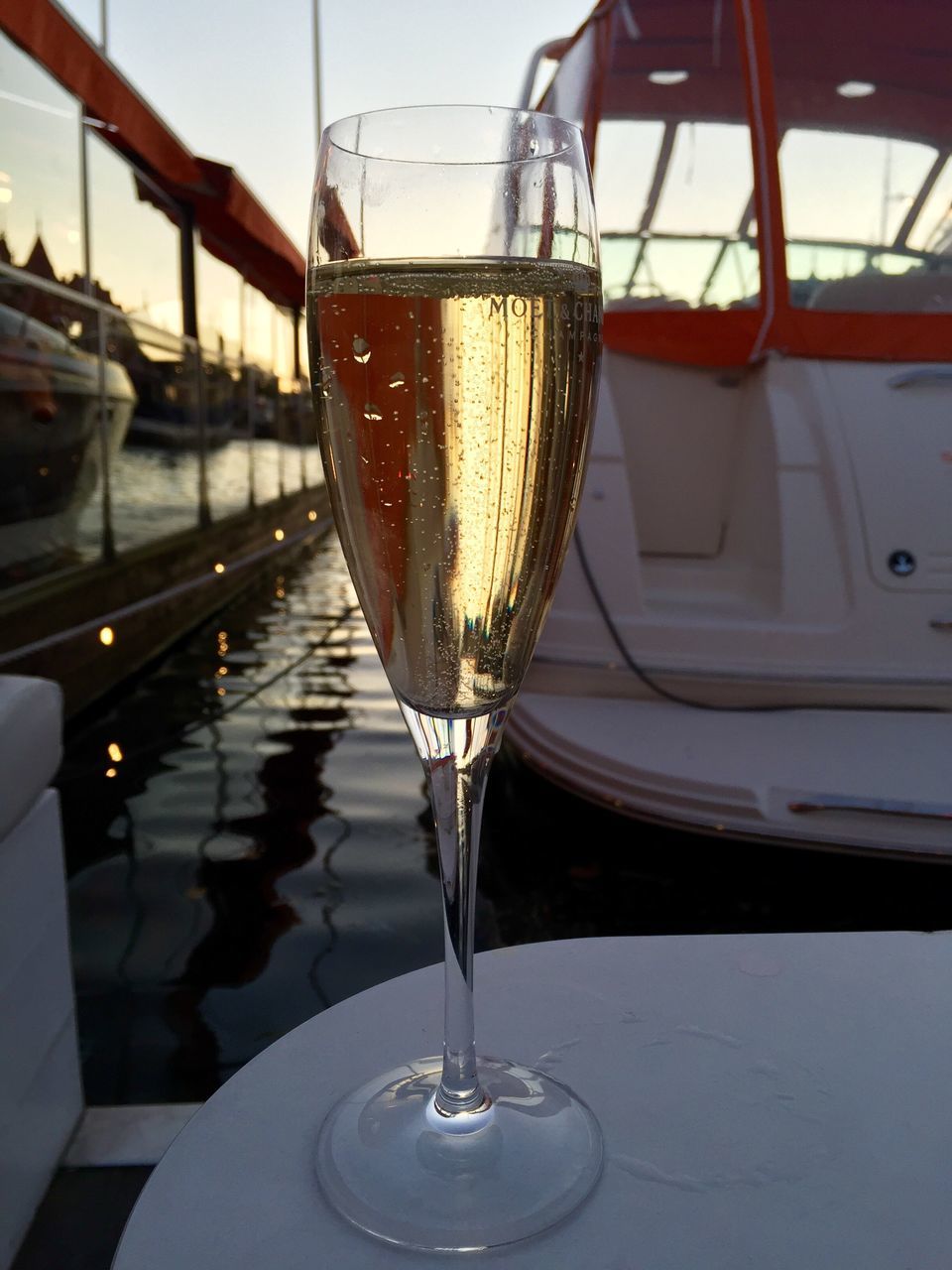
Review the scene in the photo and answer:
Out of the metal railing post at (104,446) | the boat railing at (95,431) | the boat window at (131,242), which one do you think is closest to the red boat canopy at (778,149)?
the boat railing at (95,431)

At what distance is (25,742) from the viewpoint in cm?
120

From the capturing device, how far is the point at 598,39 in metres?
3.41

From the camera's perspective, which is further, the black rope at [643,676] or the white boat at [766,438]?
the black rope at [643,676]

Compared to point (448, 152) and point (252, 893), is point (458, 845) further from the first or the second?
point (252, 893)

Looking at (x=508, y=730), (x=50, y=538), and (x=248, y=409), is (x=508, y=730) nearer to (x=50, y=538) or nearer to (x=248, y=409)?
(x=50, y=538)

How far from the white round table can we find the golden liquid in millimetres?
226

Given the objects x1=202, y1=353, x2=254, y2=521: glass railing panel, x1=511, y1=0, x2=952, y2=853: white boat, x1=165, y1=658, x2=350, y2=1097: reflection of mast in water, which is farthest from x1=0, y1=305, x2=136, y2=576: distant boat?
x1=202, y1=353, x2=254, y2=521: glass railing panel

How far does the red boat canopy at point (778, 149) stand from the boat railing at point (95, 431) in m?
1.28

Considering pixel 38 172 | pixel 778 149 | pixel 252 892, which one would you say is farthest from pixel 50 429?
pixel 778 149

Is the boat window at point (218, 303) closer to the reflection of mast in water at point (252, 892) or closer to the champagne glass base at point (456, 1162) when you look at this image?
the reflection of mast in water at point (252, 892)

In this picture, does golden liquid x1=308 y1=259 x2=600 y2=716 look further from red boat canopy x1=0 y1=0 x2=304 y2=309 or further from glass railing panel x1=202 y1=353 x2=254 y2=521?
glass railing panel x1=202 y1=353 x2=254 y2=521

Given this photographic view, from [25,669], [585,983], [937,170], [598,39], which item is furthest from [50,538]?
[585,983]

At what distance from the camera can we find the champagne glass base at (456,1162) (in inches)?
19.1

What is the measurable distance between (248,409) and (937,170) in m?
6.93
